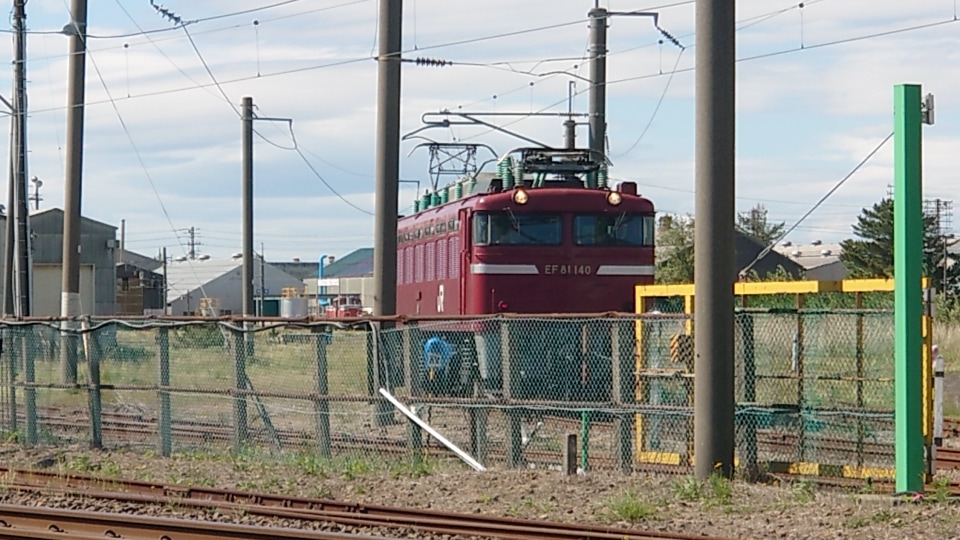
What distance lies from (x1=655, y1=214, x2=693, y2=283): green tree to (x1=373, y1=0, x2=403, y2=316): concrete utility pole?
78.9 feet

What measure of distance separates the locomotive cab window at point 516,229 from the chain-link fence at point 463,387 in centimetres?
462

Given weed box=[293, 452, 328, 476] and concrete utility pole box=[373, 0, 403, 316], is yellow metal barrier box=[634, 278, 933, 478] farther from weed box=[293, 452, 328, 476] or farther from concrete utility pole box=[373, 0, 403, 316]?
concrete utility pole box=[373, 0, 403, 316]

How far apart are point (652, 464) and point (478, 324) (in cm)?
301

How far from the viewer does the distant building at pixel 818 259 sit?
254 feet

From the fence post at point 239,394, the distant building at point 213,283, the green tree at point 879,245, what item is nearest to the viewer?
the fence post at point 239,394

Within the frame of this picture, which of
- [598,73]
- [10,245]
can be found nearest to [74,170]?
[10,245]

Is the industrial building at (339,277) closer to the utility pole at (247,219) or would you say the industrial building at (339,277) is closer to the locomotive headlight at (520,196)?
the utility pole at (247,219)

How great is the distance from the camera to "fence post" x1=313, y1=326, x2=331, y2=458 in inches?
607

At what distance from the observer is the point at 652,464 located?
45.1 ft

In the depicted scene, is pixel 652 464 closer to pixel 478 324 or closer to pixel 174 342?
pixel 478 324

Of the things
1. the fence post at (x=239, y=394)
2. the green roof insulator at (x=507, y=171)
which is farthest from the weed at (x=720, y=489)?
the green roof insulator at (x=507, y=171)

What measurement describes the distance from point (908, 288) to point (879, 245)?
5645cm

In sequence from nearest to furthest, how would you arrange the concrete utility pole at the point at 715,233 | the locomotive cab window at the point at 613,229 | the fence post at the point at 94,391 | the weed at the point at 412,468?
the concrete utility pole at the point at 715,233 → the weed at the point at 412,468 → the fence post at the point at 94,391 → the locomotive cab window at the point at 613,229

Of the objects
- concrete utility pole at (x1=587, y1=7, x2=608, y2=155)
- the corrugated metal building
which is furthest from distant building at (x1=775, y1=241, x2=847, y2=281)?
concrete utility pole at (x1=587, y1=7, x2=608, y2=155)
